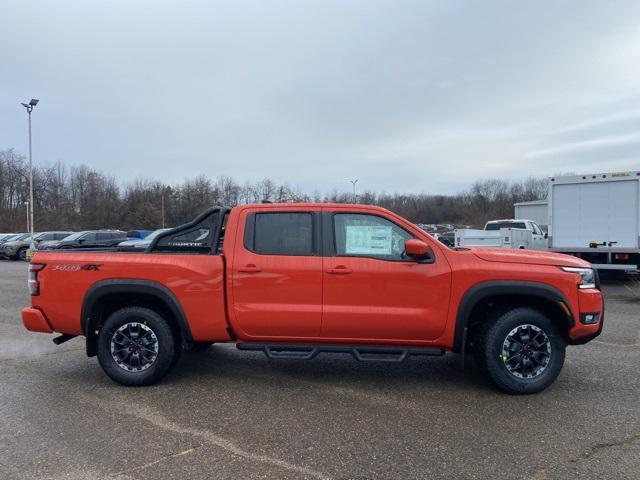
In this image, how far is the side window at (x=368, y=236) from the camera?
4.91m

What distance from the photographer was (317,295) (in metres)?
4.84

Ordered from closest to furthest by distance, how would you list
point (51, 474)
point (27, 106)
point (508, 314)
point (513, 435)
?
point (51, 474)
point (513, 435)
point (508, 314)
point (27, 106)

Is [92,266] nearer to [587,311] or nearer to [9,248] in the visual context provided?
[587,311]

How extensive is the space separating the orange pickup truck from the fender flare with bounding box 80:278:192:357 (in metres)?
0.01

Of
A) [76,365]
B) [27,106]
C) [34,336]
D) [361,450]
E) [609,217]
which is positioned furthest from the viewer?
[27,106]

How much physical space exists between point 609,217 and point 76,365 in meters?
13.0

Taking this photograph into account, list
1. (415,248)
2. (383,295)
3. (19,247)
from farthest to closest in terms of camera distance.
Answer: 1. (19,247)
2. (383,295)
3. (415,248)

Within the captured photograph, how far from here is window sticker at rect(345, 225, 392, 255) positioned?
16.1ft

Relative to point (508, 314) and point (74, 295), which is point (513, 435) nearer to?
point (508, 314)

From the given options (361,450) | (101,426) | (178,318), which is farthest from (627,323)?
(101,426)

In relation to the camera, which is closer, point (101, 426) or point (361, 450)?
point (361, 450)

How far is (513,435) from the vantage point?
389 cm

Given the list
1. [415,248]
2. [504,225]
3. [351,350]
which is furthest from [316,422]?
[504,225]

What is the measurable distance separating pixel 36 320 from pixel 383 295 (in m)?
3.65
